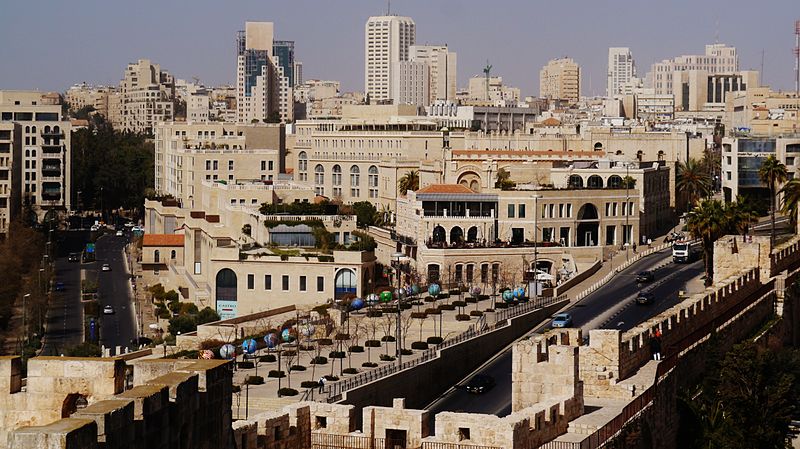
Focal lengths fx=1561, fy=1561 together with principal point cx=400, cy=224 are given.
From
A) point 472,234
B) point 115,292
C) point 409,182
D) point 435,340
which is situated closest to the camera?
point 435,340

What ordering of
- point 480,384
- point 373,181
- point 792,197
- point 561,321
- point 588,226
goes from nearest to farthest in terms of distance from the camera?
point 480,384 < point 561,321 < point 792,197 < point 588,226 < point 373,181

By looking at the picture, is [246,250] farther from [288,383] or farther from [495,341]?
[288,383]

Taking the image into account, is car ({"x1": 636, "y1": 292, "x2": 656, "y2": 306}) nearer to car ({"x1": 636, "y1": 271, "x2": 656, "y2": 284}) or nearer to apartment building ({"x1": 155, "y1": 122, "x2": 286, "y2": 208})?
car ({"x1": 636, "y1": 271, "x2": 656, "y2": 284})

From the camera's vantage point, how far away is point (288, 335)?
172 feet

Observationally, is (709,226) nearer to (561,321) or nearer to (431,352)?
(561,321)

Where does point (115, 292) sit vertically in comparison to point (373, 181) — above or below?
below

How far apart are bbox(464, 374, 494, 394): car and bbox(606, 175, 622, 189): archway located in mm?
43544

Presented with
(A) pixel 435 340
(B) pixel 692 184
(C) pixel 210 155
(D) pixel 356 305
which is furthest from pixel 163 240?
(A) pixel 435 340

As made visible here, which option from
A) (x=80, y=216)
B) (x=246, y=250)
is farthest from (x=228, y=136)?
(x=246, y=250)

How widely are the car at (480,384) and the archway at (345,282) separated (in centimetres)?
2493

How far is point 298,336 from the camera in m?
50.6

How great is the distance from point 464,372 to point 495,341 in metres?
4.09

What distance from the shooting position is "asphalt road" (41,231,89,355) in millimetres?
72219

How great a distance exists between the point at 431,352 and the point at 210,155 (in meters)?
65.7
